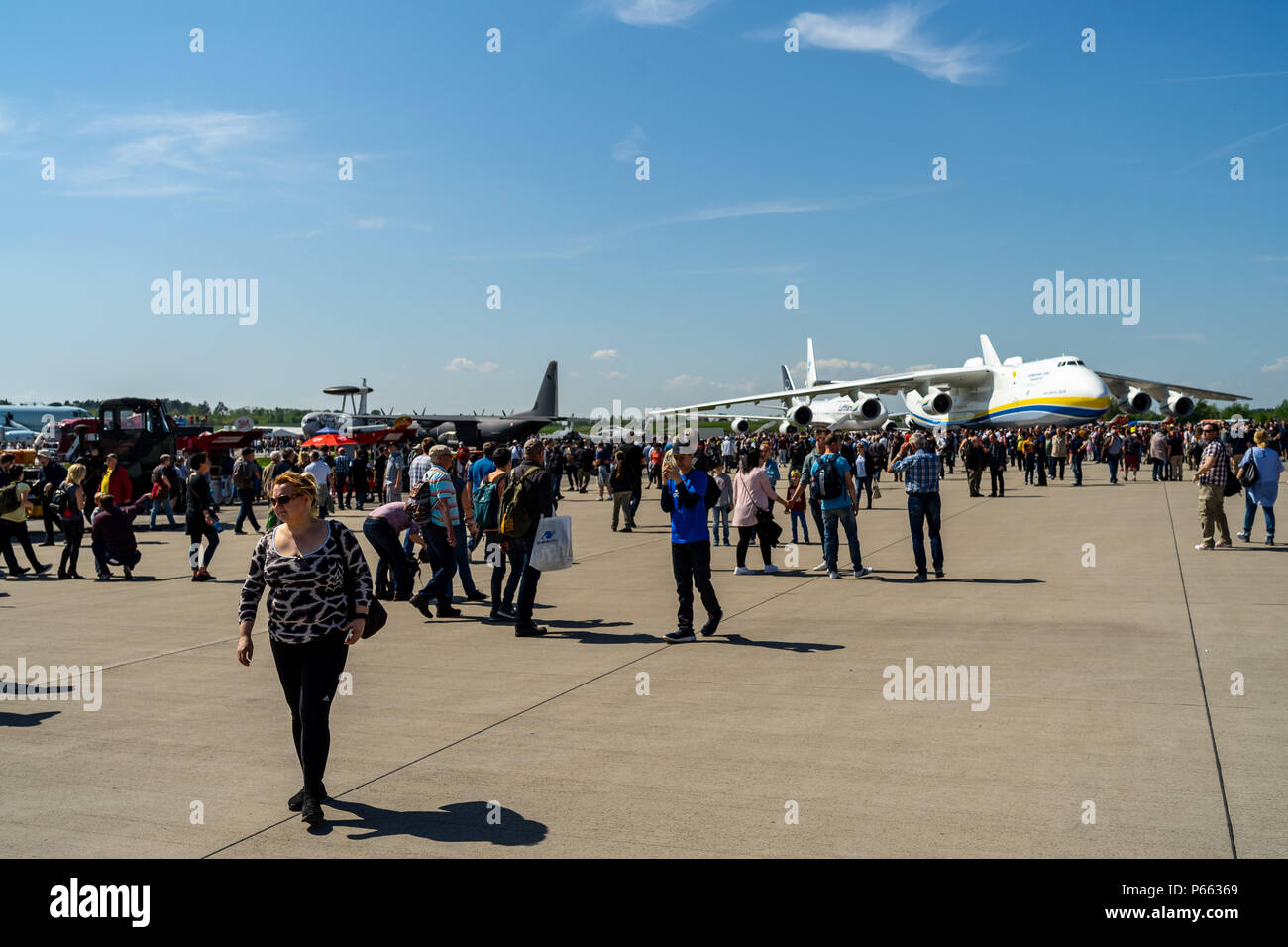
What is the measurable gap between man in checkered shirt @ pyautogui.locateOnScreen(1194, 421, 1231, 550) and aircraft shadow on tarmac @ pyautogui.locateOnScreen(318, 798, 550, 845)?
12553 millimetres

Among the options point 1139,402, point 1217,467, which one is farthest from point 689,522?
point 1139,402

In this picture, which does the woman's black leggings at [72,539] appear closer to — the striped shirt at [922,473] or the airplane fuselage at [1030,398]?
the striped shirt at [922,473]

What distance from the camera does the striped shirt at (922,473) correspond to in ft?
38.4

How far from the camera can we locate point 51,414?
6122cm

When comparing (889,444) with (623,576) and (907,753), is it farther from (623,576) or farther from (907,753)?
(907,753)

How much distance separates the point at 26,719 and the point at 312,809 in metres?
2.97

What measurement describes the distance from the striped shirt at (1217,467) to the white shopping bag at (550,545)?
985cm

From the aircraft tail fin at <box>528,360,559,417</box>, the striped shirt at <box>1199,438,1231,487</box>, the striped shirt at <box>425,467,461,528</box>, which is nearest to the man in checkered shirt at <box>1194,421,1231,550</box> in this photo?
the striped shirt at <box>1199,438,1231,487</box>

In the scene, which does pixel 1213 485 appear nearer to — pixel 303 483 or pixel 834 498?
pixel 834 498

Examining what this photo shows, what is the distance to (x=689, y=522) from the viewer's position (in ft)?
28.6

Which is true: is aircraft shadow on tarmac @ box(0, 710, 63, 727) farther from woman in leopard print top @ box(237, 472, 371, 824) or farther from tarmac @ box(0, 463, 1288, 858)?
woman in leopard print top @ box(237, 472, 371, 824)

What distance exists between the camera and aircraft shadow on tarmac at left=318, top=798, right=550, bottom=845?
168 inches

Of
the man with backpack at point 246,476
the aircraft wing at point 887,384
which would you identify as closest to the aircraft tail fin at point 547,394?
the aircraft wing at point 887,384
